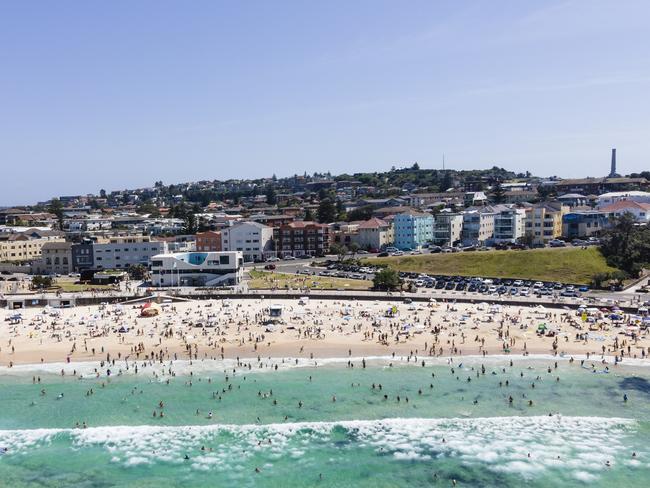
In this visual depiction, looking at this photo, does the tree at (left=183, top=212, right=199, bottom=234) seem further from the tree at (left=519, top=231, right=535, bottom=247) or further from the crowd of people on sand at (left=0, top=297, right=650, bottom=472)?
the tree at (left=519, top=231, right=535, bottom=247)

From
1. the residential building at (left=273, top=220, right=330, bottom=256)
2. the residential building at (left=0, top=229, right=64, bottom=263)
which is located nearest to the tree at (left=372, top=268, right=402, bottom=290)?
the residential building at (left=273, top=220, right=330, bottom=256)

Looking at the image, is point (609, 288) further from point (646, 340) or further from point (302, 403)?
point (302, 403)

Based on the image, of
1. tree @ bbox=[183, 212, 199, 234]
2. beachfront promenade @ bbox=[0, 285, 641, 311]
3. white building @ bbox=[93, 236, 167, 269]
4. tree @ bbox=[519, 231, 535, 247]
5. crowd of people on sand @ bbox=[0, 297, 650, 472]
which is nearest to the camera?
crowd of people on sand @ bbox=[0, 297, 650, 472]

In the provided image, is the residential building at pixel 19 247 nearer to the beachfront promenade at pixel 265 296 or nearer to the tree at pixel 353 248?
the beachfront promenade at pixel 265 296

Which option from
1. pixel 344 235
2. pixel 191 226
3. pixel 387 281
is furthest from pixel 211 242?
pixel 387 281

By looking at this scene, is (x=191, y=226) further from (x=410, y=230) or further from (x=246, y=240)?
(x=410, y=230)
